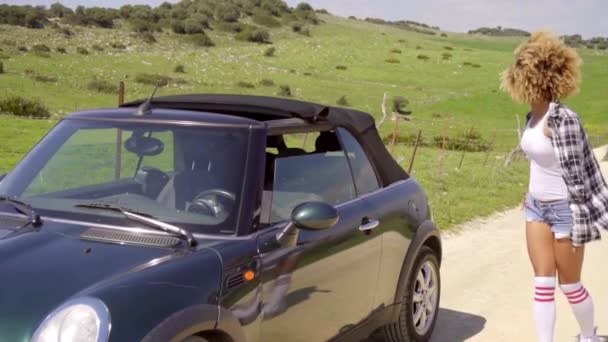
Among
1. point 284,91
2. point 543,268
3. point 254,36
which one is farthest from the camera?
point 254,36

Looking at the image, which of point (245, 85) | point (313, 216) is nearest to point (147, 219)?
point (313, 216)

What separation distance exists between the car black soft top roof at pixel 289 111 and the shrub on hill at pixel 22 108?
72.6 ft

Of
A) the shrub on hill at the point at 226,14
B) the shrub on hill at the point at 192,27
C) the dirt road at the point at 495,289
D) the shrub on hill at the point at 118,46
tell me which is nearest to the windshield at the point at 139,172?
the dirt road at the point at 495,289

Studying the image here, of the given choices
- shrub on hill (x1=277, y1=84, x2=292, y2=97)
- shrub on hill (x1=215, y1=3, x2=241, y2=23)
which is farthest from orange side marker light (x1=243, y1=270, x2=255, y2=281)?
shrub on hill (x1=215, y1=3, x2=241, y2=23)

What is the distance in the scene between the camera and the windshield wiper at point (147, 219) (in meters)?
3.61

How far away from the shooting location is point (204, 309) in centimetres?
331

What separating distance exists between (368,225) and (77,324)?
7.11 ft

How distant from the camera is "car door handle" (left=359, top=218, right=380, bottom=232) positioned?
4.73 m

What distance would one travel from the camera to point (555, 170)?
498cm

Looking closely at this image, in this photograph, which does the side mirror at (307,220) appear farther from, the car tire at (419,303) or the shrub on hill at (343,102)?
the shrub on hill at (343,102)

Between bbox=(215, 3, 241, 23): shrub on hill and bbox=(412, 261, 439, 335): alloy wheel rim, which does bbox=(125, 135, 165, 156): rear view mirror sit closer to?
bbox=(412, 261, 439, 335): alloy wheel rim

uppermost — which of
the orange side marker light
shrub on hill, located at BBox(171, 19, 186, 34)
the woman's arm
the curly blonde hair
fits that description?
the curly blonde hair

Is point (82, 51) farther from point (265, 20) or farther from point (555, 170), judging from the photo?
point (555, 170)

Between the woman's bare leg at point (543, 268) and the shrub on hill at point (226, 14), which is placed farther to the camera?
the shrub on hill at point (226, 14)
